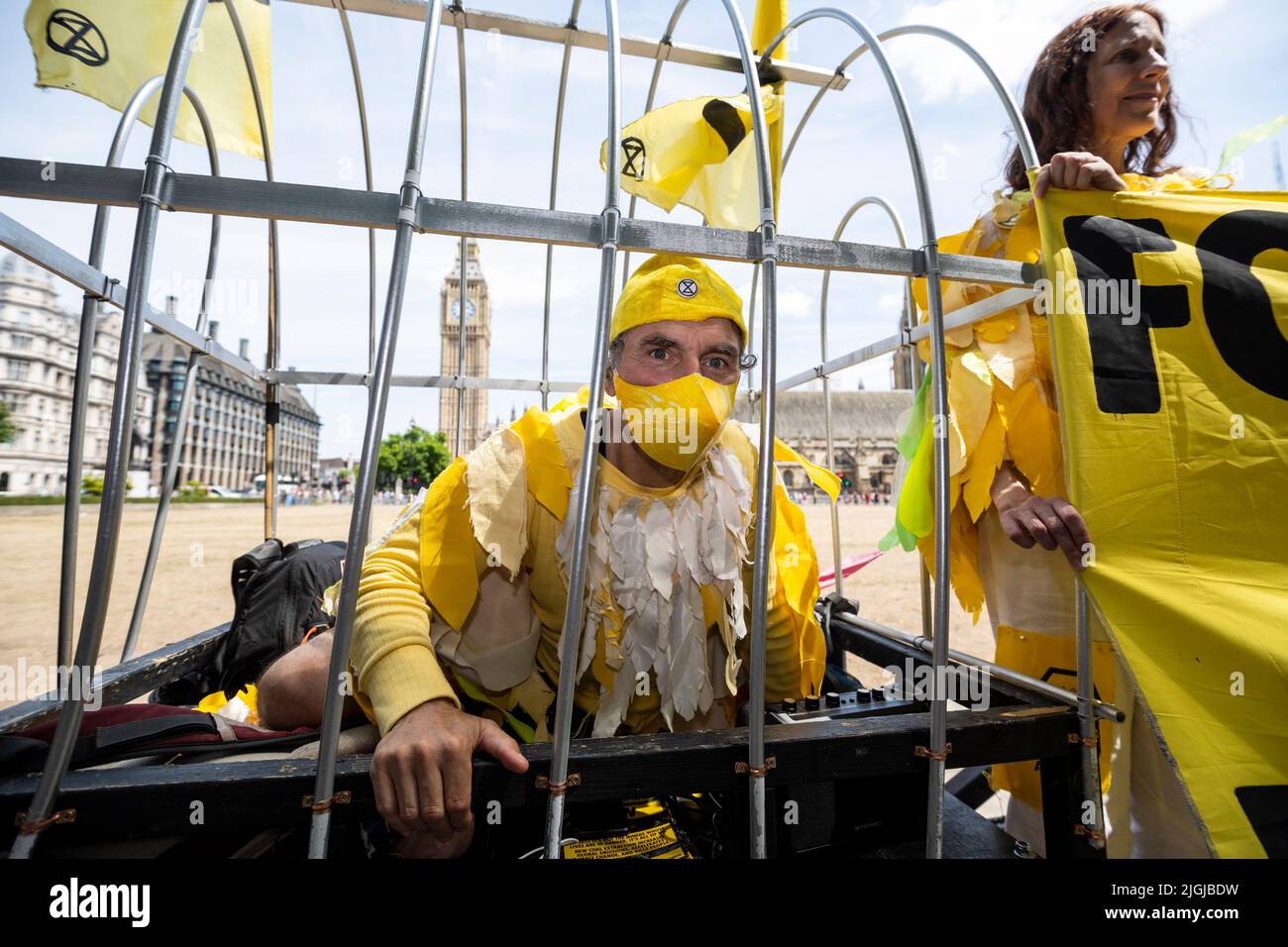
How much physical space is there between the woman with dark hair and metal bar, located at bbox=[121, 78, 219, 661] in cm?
232

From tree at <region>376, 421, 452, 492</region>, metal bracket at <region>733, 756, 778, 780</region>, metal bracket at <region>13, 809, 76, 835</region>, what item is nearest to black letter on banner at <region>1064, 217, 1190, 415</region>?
metal bracket at <region>733, 756, 778, 780</region>

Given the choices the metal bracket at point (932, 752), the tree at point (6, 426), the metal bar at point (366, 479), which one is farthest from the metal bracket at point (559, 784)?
the tree at point (6, 426)

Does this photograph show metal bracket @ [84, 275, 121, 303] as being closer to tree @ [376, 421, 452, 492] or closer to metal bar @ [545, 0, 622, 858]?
metal bar @ [545, 0, 622, 858]

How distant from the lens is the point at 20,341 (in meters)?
41.6

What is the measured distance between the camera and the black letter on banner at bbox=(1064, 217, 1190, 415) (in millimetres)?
1342

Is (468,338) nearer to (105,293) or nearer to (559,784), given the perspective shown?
(105,293)

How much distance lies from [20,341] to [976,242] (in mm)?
59480

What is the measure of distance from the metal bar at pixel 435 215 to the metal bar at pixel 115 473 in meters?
0.06

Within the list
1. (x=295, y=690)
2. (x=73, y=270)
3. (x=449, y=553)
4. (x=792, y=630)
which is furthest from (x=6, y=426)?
(x=792, y=630)

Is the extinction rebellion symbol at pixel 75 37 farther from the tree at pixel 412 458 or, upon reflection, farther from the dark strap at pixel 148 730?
the tree at pixel 412 458

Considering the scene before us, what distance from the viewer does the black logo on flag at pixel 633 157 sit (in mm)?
1683

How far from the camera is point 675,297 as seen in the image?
1.76m
